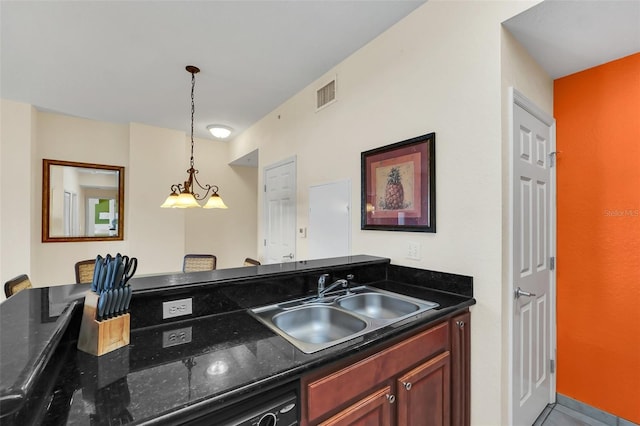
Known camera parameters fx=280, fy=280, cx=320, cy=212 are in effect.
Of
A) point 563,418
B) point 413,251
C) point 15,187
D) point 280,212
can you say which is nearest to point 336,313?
point 413,251

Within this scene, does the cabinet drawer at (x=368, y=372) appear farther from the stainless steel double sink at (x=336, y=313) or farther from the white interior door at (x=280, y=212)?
the white interior door at (x=280, y=212)

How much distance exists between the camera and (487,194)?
1.53 meters

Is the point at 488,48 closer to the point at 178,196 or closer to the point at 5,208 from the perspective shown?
the point at 178,196

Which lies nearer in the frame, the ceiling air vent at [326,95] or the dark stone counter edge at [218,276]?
the dark stone counter edge at [218,276]

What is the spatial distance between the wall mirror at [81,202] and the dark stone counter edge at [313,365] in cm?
431

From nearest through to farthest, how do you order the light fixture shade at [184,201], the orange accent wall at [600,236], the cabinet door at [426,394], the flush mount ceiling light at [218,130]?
1. the cabinet door at [426,394]
2. the orange accent wall at [600,236]
3. the light fixture shade at [184,201]
4. the flush mount ceiling light at [218,130]

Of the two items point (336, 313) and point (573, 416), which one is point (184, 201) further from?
point (573, 416)

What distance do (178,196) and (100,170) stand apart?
254 centimetres

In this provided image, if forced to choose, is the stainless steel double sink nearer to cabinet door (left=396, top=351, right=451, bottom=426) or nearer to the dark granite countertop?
the dark granite countertop

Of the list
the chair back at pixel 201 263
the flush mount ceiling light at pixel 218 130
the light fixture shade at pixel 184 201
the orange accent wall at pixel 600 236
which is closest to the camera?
the orange accent wall at pixel 600 236

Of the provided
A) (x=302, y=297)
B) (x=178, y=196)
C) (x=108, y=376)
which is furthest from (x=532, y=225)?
(x=178, y=196)

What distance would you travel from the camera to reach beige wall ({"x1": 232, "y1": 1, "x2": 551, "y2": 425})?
1.50 metres

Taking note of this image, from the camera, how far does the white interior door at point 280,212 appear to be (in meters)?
3.25

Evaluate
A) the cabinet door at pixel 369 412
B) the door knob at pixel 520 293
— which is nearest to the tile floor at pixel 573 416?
the door knob at pixel 520 293
